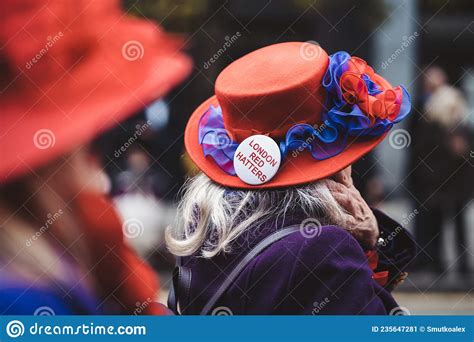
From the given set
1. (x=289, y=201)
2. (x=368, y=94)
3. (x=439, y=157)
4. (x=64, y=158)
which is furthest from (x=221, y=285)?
(x=439, y=157)

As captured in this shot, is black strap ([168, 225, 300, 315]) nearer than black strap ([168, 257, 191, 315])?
Yes

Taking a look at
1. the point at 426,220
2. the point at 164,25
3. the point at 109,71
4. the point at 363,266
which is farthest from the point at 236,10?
the point at 363,266

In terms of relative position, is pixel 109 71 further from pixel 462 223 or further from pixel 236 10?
pixel 462 223

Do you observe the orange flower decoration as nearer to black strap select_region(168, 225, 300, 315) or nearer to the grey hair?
the grey hair

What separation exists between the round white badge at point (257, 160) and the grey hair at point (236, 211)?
0.04 meters

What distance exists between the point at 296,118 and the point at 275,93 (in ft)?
0.27

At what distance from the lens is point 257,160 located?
193 centimetres

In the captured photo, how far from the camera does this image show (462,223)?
3.12 meters

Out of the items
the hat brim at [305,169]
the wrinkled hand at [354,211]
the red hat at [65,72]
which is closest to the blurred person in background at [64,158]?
the red hat at [65,72]

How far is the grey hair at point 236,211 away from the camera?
1.86m

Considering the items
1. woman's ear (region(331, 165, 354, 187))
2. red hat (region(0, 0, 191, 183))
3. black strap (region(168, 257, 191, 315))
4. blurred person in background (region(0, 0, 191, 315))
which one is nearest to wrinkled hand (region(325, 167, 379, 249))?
woman's ear (region(331, 165, 354, 187))

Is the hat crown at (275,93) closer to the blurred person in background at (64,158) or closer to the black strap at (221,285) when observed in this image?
the black strap at (221,285)

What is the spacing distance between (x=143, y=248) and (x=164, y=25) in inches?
30.4

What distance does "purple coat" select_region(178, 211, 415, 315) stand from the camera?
5.82ft
